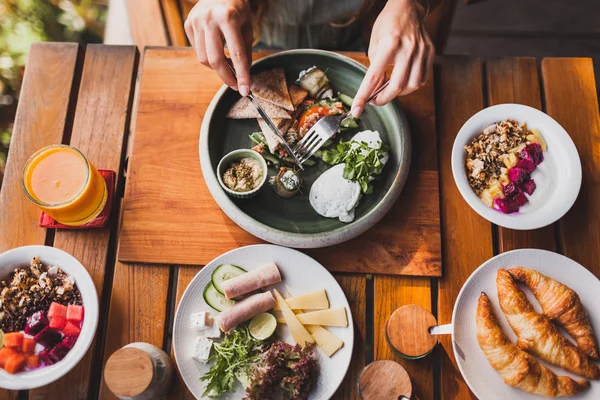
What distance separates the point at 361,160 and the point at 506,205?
517 mm

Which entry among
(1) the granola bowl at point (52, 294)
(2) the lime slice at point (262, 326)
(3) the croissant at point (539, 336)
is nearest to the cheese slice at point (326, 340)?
(2) the lime slice at point (262, 326)

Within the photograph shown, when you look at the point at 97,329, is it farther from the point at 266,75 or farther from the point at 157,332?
the point at 266,75

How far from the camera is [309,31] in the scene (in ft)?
7.80

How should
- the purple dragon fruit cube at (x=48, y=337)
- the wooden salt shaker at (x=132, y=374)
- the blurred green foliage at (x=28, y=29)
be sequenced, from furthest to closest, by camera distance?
the blurred green foliage at (x=28, y=29) → the purple dragon fruit cube at (x=48, y=337) → the wooden salt shaker at (x=132, y=374)

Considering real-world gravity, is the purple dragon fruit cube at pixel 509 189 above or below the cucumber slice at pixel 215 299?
above

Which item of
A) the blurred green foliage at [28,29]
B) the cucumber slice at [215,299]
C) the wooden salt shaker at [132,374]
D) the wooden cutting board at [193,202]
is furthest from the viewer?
the blurred green foliage at [28,29]

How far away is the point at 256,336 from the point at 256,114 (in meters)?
Result: 0.80

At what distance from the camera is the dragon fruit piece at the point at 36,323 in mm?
1531

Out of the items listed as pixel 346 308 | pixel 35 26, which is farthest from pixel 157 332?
pixel 35 26

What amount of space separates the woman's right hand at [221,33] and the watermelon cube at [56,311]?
92cm

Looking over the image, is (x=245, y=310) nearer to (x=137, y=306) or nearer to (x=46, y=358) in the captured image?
(x=137, y=306)

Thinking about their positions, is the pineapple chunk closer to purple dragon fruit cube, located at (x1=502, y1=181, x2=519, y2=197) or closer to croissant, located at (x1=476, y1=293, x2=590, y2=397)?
purple dragon fruit cube, located at (x1=502, y1=181, x2=519, y2=197)

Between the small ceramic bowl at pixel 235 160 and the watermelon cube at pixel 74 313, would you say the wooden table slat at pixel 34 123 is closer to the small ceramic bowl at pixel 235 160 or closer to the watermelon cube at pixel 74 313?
the watermelon cube at pixel 74 313

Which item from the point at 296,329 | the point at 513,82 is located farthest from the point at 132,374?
the point at 513,82
